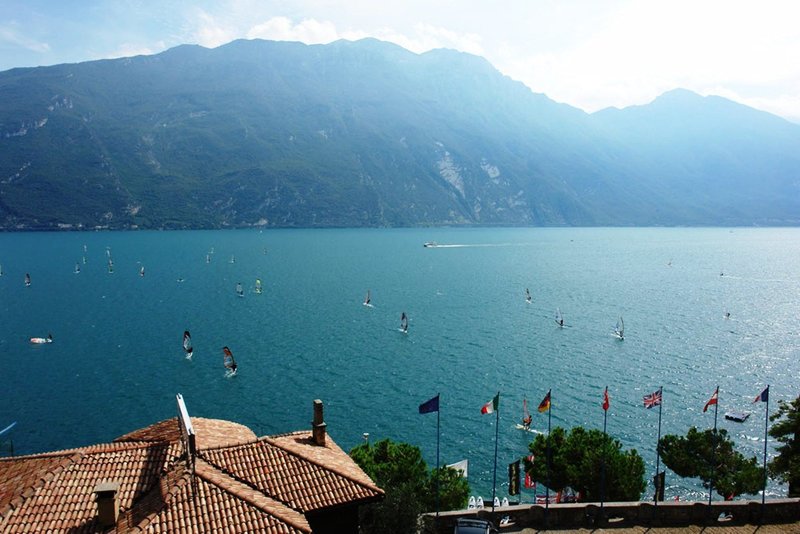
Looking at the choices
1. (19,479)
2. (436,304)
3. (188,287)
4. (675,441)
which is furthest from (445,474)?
(188,287)

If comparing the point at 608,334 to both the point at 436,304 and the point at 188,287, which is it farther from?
the point at 188,287

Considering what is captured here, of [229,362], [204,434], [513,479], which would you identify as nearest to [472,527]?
[204,434]

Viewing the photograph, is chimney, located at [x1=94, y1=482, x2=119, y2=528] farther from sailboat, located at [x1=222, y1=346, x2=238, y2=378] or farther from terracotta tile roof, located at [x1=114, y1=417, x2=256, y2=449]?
sailboat, located at [x1=222, y1=346, x2=238, y2=378]

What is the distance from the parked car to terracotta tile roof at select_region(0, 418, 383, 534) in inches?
255

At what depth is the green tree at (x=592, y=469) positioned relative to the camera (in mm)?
34750

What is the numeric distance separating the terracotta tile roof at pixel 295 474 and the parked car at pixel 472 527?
6.50 meters

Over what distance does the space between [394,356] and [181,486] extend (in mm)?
58651

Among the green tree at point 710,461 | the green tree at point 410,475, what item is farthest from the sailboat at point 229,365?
the green tree at point 710,461

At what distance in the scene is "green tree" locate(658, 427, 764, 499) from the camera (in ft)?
124

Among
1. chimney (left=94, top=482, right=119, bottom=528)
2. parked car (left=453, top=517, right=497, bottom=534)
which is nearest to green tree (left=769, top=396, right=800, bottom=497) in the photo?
parked car (left=453, top=517, right=497, bottom=534)

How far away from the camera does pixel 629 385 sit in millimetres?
64188

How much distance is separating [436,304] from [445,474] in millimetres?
75967

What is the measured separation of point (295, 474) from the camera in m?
20.1

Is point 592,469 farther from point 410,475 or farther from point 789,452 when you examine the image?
point 789,452
